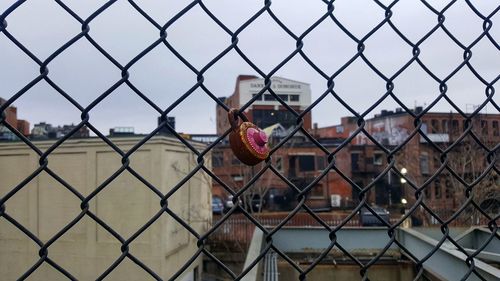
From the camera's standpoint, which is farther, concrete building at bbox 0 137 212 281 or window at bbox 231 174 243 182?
window at bbox 231 174 243 182

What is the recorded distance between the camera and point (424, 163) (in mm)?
19516

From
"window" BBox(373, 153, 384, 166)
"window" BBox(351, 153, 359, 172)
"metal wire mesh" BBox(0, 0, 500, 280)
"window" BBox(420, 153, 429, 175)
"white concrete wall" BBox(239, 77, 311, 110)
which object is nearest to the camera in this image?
"metal wire mesh" BBox(0, 0, 500, 280)

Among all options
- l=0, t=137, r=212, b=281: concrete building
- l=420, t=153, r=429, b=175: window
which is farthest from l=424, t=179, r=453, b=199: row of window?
l=0, t=137, r=212, b=281: concrete building

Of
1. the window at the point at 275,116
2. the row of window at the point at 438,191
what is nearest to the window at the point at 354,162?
the row of window at the point at 438,191

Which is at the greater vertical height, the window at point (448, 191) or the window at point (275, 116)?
the window at point (275, 116)

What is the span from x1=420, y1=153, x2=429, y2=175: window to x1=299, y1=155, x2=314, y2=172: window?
21.5 ft

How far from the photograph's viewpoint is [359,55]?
119cm

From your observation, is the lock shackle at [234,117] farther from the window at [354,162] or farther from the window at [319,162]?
the window at [354,162]

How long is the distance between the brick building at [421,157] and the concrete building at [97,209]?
561 cm

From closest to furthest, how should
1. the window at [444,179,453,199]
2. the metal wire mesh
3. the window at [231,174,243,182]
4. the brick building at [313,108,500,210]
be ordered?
1. the metal wire mesh
2. the brick building at [313,108,500,210]
3. the window at [444,179,453,199]
4. the window at [231,174,243,182]

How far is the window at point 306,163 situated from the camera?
969 inches

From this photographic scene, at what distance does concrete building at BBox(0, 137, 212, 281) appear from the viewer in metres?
12.0

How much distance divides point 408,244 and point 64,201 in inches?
387

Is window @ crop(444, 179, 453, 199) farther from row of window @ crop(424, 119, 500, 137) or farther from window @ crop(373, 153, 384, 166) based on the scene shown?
window @ crop(373, 153, 384, 166)
